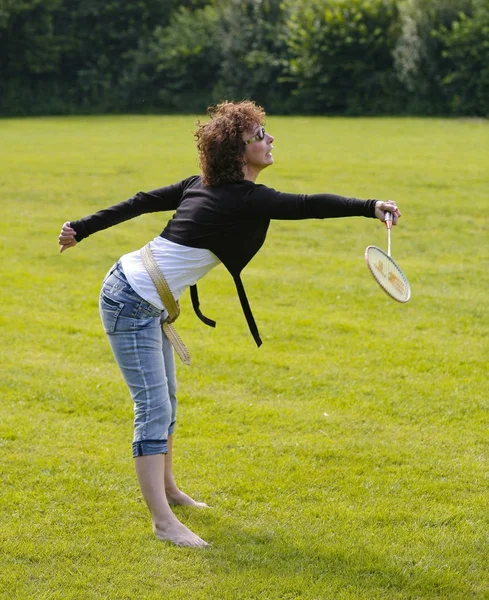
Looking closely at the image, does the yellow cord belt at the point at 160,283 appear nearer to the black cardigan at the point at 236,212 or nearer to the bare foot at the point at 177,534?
the black cardigan at the point at 236,212

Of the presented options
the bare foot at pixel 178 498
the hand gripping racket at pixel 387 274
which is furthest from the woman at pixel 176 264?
the hand gripping racket at pixel 387 274

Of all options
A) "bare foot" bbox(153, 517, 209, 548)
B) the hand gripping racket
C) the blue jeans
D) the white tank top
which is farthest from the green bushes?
"bare foot" bbox(153, 517, 209, 548)

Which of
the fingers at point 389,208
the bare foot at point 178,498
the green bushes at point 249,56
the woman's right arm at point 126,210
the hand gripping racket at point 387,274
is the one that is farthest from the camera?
the green bushes at point 249,56

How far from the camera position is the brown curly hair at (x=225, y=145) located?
4957mm

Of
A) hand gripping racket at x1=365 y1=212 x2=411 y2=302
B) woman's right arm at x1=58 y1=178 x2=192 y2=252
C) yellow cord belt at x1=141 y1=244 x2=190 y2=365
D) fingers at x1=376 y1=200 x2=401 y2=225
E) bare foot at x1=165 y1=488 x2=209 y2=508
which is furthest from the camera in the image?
bare foot at x1=165 y1=488 x2=209 y2=508

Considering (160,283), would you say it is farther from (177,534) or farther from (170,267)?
(177,534)

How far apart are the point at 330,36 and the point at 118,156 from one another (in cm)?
1978

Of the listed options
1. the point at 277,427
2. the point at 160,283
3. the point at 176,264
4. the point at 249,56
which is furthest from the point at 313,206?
the point at 249,56

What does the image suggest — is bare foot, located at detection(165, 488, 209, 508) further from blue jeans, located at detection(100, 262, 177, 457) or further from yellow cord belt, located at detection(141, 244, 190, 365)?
yellow cord belt, located at detection(141, 244, 190, 365)

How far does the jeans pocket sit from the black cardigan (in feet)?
1.51

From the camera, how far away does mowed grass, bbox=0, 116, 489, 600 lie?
4.88 m

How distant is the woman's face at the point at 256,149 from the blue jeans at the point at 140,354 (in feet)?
3.10

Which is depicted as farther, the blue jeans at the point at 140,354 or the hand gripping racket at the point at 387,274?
the blue jeans at the point at 140,354

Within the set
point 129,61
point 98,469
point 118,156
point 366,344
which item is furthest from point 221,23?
point 98,469
